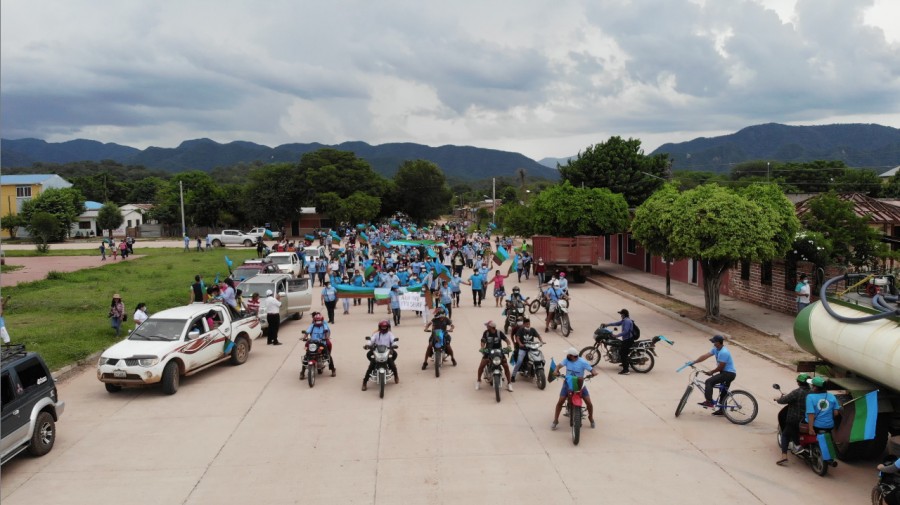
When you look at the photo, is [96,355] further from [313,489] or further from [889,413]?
[889,413]

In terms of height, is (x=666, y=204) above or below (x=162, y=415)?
above

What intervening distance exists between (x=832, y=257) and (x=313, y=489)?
695 inches

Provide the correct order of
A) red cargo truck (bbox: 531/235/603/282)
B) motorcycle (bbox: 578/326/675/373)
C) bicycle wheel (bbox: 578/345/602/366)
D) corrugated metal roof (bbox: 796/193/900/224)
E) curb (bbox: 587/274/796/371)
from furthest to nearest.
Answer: red cargo truck (bbox: 531/235/603/282) < corrugated metal roof (bbox: 796/193/900/224) < curb (bbox: 587/274/796/371) < bicycle wheel (bbox: 578/345/602/366) < motorcycle (bbox: 578/326/675/373)

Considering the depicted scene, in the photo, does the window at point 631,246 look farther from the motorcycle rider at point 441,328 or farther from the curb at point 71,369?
the curb at point 71,369

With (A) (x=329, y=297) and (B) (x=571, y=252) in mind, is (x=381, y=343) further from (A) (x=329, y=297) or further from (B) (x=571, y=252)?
(B) (x=571, y=252)

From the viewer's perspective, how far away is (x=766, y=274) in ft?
77.7

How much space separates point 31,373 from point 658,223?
16.9 meters

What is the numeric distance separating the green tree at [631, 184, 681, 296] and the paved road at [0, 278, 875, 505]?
251 inches

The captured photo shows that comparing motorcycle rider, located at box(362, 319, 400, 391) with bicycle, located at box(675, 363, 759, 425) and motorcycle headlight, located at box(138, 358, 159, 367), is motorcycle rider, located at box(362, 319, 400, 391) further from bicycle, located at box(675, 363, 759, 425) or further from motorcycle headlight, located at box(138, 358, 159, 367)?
bicycle, located at box(675, 363, 759, 425)

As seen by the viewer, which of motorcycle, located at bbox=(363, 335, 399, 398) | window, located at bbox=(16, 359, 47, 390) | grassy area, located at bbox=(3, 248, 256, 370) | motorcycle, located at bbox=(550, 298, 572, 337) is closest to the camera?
window, located at bbox=(16, 359, 47, 390)

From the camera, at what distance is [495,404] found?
12.5 m

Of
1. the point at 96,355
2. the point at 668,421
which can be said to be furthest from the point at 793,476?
the point at 96,355

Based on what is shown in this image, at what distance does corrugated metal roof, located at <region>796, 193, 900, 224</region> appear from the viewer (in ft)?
77.3

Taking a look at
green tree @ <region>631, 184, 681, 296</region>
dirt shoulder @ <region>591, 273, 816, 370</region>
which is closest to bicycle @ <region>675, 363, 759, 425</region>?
dirt shoulder @ <region>591, 273, 816, 370</region>
